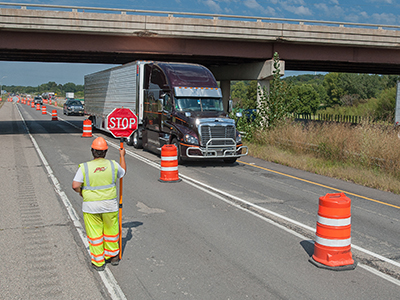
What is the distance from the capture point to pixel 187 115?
1483cm

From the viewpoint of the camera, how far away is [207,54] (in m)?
26.7

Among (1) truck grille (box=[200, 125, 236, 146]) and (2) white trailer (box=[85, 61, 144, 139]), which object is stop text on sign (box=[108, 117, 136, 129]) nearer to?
(1) truck grille (box=[200, 125, 236, 146])

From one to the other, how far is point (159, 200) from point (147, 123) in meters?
8.96

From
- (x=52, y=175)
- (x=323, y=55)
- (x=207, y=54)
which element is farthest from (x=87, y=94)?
(x=52, y=175)

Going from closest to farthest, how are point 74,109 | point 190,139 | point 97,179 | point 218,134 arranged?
point 97,179, point 190,139, point 218,134, point 74,109

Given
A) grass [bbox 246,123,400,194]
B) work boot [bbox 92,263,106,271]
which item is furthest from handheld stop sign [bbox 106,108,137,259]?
grass [bbox 246,123,400,194]

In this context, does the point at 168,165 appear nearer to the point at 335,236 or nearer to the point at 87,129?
the point at 335,236

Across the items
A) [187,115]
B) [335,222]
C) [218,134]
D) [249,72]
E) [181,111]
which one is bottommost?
[335,222]

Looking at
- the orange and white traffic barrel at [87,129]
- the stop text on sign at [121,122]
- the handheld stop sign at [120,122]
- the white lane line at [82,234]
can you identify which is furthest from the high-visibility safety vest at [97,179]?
the orange and white traffic barrel at [87,129]

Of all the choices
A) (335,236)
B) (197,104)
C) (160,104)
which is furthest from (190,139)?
(335,236)

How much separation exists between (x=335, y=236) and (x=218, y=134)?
9.15m

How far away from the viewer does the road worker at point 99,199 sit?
5441 millimetres

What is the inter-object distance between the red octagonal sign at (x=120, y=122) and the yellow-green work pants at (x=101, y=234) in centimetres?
218

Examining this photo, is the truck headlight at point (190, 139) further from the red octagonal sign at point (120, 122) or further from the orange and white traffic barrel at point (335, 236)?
the orange and white traffic barrel at point (335, 236)
